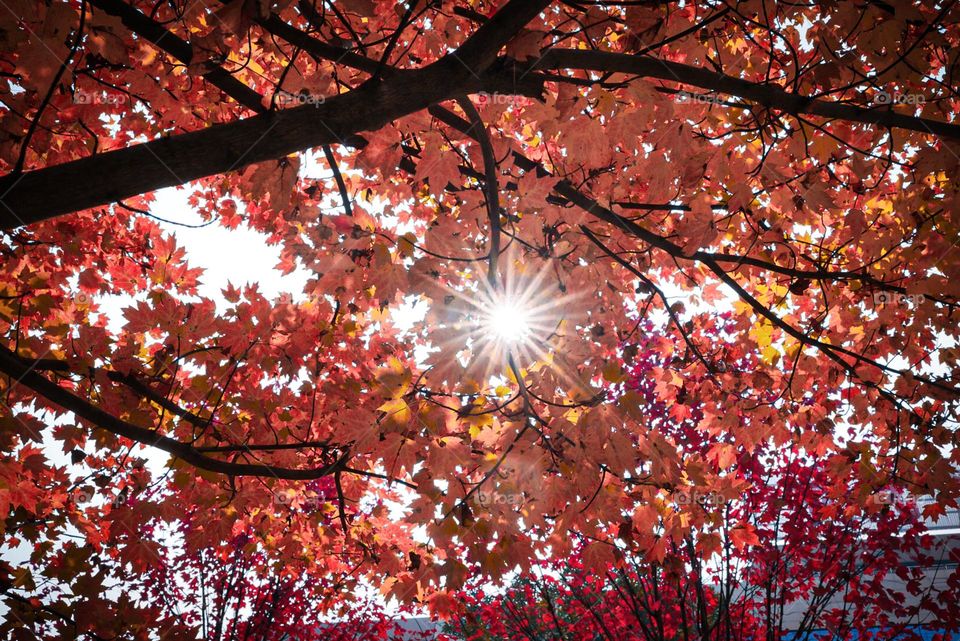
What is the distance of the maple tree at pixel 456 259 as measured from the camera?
2.47 m

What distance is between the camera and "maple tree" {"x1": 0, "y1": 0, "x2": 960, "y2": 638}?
97.1 inches

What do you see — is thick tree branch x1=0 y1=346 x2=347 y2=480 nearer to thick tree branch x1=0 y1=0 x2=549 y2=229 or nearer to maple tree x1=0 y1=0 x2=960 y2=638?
maple tree x1=0 y1=0 x2=960 y2=638

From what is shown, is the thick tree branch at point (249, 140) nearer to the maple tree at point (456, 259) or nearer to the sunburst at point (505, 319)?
the maple tree at point (456, 259)

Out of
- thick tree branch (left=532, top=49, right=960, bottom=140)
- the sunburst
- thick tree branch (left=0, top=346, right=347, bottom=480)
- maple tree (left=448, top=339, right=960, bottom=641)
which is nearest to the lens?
thick tree branch (left=532, top=49, right=960, bottom=140)

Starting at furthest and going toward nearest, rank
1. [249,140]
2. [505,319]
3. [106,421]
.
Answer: [505,319] → [106,421] → [249,140]

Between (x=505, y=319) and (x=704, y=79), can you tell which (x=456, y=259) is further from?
(x=704, y=79)

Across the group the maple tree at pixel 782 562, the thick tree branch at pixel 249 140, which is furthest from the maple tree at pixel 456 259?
the maple tree at pixel 782 562

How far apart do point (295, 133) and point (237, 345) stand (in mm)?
2385

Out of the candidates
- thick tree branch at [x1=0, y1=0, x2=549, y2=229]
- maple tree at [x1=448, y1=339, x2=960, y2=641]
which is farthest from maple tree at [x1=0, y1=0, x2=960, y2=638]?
A: maple tree at [x1=448, y1=339, x2=960, y2=641]

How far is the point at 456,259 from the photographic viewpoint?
9.47 ft

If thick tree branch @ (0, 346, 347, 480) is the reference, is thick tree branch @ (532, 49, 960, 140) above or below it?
above

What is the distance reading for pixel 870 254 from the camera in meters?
4.51

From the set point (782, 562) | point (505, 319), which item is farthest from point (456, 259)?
point (782, 562)

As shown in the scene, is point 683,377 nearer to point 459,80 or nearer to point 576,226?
point 576,226
